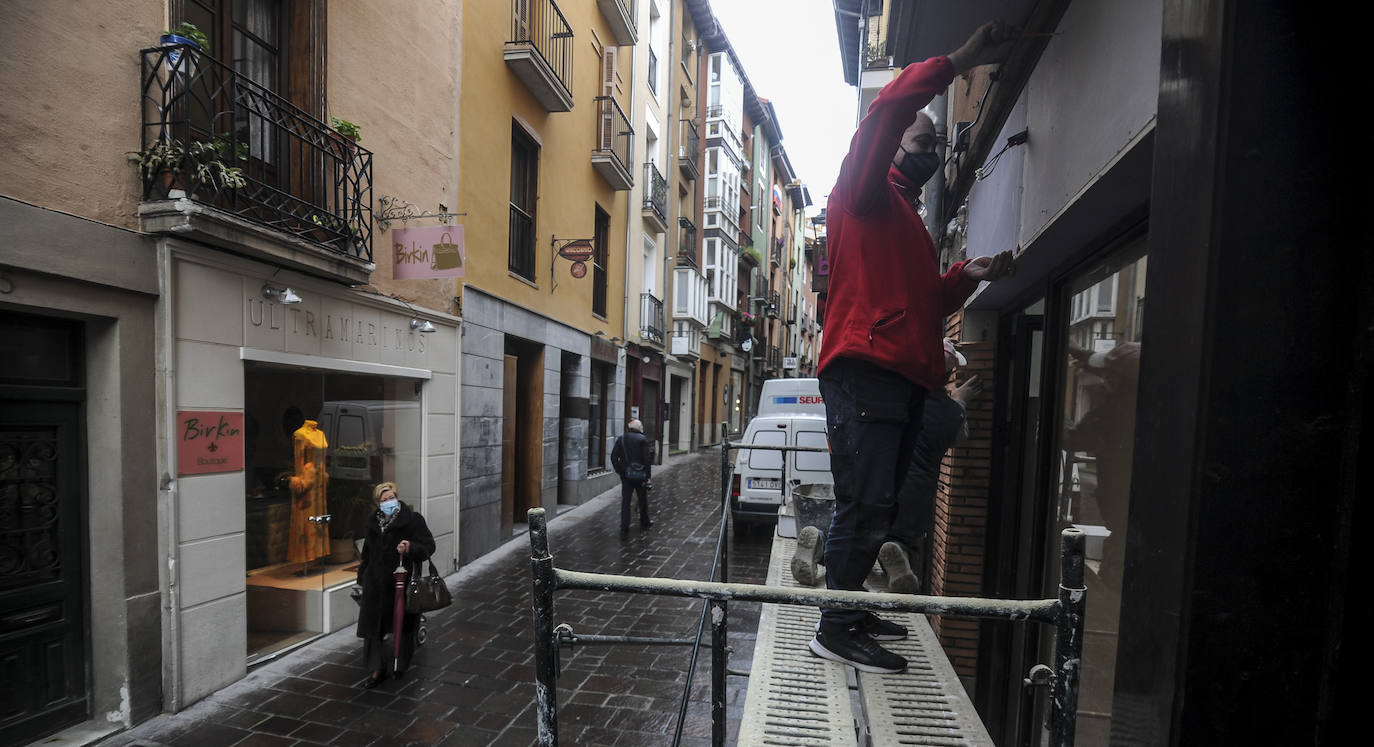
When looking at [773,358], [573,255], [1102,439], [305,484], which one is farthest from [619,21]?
[773,358]

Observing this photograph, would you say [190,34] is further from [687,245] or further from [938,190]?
[687,245]

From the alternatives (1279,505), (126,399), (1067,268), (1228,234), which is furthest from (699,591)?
(126,399)

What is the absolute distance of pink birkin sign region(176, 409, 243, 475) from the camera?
475cm

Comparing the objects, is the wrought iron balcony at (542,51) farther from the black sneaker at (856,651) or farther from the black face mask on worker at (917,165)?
the black sneaker at (856,651)

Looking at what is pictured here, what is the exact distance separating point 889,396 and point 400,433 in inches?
262

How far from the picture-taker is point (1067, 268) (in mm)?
3223

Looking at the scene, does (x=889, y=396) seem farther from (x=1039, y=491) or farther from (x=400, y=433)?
(x=400, y=433)

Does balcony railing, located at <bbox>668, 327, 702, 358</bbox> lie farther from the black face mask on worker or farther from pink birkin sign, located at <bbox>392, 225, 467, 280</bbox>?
the black face mask on worker

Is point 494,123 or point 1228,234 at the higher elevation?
point 494,123

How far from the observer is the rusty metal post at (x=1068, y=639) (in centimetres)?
131

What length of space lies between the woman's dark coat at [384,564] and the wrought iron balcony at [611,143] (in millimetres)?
9629

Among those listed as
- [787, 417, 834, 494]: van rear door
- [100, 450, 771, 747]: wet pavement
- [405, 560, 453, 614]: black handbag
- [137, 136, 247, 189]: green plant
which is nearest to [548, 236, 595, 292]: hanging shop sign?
[787, 417, 834, 494]: van rear door

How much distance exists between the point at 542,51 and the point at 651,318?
8.43 m

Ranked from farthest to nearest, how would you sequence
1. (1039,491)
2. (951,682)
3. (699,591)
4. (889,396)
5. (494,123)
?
(494,123)
(1039,491)
(889,396)
(951,682)
(699,591)
